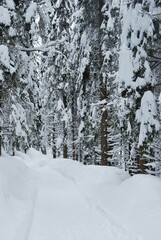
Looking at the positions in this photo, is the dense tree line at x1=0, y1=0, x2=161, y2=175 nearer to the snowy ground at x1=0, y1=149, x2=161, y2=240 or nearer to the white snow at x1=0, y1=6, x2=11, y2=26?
the white snow at x1=0, y1=6, x2=11, y2=26

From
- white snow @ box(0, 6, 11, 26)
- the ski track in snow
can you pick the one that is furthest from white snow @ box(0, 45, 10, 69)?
the ski track in snow

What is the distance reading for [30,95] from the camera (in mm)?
17375

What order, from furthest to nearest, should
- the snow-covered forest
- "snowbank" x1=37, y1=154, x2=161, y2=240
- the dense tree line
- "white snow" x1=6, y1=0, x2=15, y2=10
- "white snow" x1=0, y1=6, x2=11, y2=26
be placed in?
the dense tree line < "white snow" x1=6, y1=0, x2=15, y2=10 < "white snow" x1=0, y1=6, x2=11, y2=26 < the snow-covered forest < "snowbank" x1=37, y1=154, x2=161, y2=240

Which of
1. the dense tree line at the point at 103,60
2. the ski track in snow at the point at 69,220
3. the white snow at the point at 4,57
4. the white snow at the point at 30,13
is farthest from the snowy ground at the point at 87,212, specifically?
the white snow at the point at 30,13

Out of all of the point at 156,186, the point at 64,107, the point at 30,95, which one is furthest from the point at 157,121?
the point at 64,107

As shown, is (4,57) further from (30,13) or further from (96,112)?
(96,112)

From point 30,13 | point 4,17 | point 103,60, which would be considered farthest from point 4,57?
point 103,60

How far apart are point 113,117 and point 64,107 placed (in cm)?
1354

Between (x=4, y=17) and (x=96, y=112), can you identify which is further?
(x=96, y=112)

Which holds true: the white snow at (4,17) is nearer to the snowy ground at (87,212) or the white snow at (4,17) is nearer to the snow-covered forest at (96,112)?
the snow-covered forest at (96,112)

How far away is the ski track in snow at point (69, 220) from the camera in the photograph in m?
6.74

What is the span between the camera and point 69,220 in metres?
8.15

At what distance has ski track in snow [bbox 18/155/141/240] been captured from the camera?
6.74 metres

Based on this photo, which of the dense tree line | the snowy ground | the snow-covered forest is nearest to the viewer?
the snowy ground
